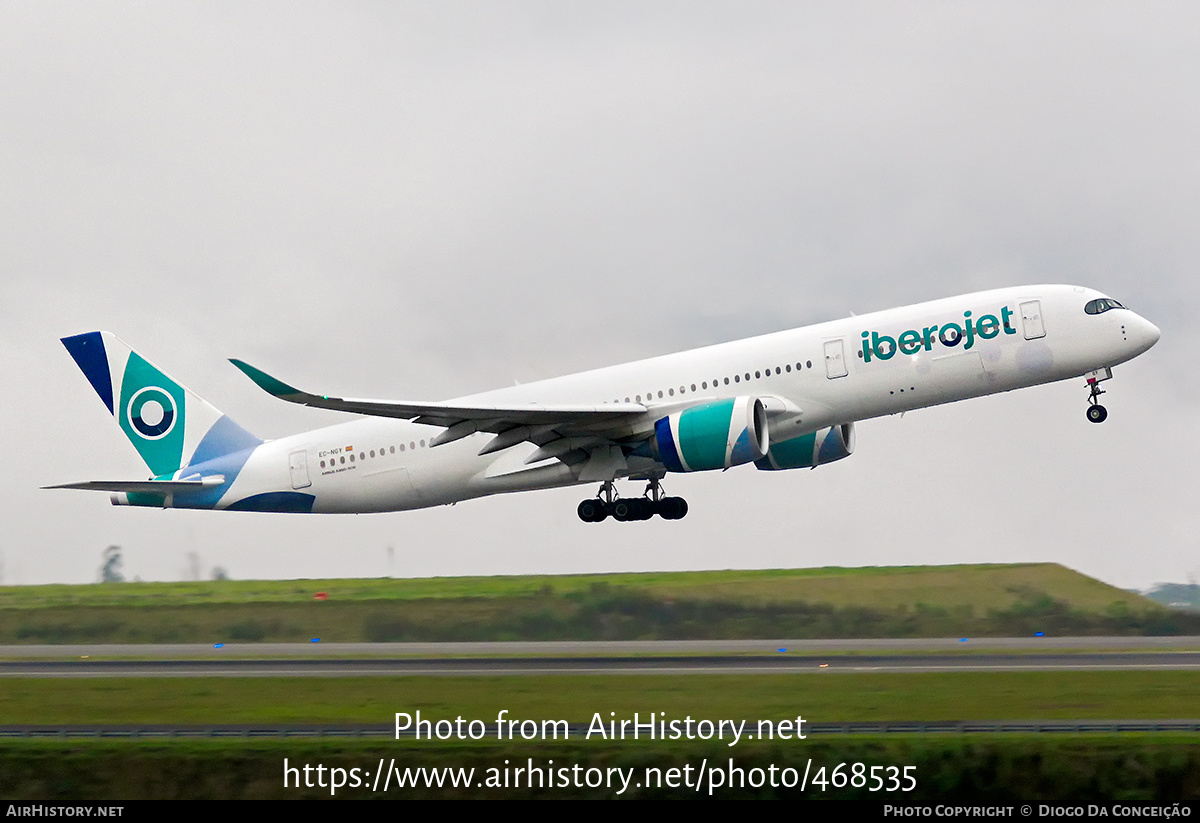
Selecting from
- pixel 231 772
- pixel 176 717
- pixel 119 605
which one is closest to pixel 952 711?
pixel 231 772

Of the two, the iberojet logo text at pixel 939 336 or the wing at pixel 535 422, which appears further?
the iberojet logo text at pixel 939 336

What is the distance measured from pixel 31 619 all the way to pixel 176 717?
17.3m

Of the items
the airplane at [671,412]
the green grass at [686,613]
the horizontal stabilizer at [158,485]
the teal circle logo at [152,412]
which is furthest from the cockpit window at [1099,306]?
the teal circle logo at [152,412]

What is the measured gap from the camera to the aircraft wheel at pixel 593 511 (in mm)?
37906

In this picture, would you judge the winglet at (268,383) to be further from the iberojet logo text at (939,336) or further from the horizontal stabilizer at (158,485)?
the iberojet logo text at (939,336)

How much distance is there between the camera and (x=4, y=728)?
2630 centimetres

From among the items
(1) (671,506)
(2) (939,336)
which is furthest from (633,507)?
(2) (939,336)

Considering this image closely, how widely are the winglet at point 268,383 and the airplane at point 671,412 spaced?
0.13 ft

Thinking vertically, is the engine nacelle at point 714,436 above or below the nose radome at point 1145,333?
below

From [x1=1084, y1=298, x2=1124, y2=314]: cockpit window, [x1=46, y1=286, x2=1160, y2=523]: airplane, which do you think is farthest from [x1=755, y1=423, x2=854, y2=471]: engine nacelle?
[x1=1084, y1=298, x2=1124, y2=314]: cockpit window

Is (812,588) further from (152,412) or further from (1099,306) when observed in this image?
(152,412)

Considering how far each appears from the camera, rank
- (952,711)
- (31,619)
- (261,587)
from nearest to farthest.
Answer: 1. (952,711)
2. (31,619)
3. (261,587)

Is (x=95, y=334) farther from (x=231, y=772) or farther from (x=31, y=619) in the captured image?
(x=231, y=772)

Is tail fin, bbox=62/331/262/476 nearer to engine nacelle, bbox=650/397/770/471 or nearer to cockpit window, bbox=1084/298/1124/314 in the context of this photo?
engine nacelle, bbox=650/397/770/471
